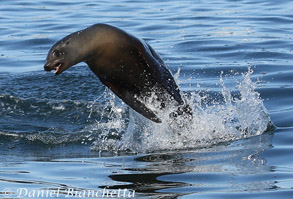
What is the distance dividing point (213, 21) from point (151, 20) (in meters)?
1.41

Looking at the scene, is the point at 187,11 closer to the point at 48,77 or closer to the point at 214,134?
the point at 48,77

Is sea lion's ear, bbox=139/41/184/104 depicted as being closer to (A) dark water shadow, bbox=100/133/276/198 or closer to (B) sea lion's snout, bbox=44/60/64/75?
(A) dark water shadow, bbox=100/133/276/198

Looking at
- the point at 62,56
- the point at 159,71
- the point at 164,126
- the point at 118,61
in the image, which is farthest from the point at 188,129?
the point at 62,56

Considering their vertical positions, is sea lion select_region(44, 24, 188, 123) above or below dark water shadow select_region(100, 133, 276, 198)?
above

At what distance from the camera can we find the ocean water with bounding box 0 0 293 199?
19.2ft

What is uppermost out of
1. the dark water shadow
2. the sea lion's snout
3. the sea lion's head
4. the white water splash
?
the sea lion's head

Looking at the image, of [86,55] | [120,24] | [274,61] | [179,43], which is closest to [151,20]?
[120,24]

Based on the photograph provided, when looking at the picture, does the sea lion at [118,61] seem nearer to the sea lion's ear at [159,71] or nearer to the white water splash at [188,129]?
the sea lion's ear at [159,71]

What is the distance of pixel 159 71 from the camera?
22.7 feet

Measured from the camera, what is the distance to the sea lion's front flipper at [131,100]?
6.80 meters

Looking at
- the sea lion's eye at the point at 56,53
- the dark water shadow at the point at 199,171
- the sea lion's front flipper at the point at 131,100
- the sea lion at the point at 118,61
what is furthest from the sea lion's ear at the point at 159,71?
the sea lion's eye at the point at 56,53

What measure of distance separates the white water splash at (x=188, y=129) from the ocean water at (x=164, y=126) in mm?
12

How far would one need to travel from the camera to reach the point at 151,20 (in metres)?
16.1

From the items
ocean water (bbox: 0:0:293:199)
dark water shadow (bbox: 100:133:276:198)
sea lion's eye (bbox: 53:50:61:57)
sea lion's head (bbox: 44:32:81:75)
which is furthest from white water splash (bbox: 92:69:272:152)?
sea lion's eye (bbox: 53:50:61:57)
